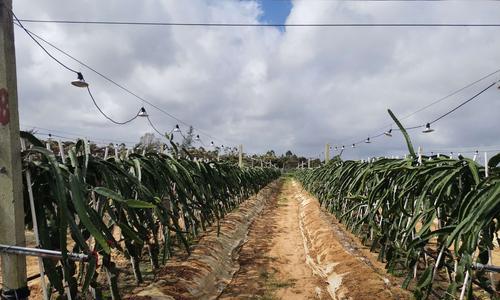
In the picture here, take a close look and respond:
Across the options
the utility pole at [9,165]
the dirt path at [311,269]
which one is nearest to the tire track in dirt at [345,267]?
the dirt path at [311,269]

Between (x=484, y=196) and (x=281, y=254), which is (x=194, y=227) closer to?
(x=281, y=254)

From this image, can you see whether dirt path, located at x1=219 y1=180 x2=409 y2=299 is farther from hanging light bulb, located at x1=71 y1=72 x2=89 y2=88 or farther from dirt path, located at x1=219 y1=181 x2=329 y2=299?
hanging light bulb, located at x1=71 y1=72 x2=89 y2=88

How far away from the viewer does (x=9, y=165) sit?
2.06 meters

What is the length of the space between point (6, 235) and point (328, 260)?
424 cm

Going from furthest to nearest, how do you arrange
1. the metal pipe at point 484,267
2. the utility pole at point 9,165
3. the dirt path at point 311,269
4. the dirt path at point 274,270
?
the dirt path at point 274,270
the dirt path at point 311,269
the metal pipe at point 484,267
the utility pole at point 9,165

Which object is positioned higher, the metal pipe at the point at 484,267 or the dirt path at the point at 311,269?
the metal pipe at the point at 484,267

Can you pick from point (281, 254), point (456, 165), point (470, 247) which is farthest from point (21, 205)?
point (281, 254)

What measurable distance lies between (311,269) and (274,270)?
0.53 metres

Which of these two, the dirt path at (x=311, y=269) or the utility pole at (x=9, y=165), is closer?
the utility pole at (x=9, y=165)

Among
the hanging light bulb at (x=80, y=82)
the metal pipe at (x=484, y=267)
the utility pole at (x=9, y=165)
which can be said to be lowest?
the metal pipe at (x=484, y=267)

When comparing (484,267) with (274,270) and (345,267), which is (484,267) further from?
(274,270)

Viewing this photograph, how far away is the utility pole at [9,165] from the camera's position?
79.4 inches

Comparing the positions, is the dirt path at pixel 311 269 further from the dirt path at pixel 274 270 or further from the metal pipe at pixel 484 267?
the metal pipe at pixel 484 267

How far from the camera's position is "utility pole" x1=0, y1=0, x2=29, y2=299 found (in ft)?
6.61
